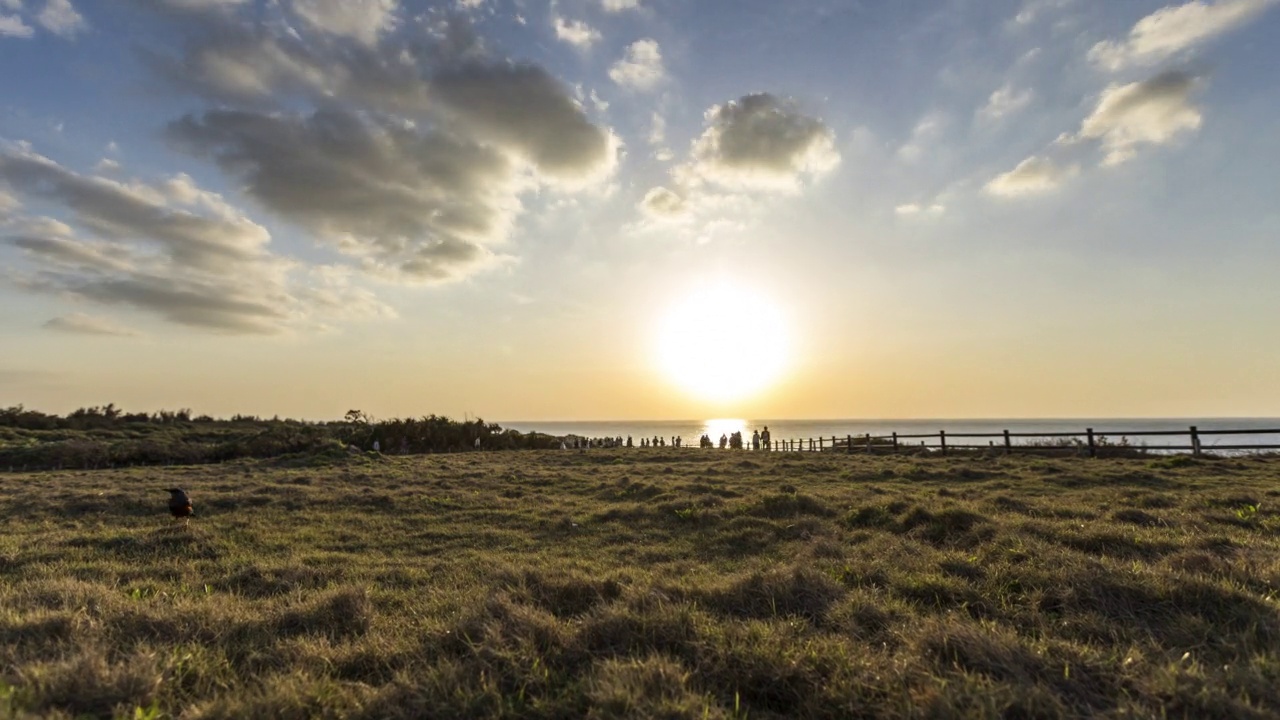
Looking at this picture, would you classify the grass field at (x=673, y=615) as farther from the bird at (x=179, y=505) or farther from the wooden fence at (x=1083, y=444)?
the wooden fence at (x=1083, y=444)

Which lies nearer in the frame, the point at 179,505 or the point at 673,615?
the point at 673,615

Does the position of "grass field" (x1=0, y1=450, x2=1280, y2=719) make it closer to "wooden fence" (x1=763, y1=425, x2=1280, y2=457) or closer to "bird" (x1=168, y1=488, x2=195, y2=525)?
"bird" (x1=168, y1=488, x2=195, y2=525)

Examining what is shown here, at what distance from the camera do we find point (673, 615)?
4.62 m

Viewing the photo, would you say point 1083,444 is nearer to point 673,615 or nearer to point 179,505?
point 673,615

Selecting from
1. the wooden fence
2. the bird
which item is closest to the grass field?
the bird

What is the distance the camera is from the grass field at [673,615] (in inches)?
135

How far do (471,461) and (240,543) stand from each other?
1679 centimetres

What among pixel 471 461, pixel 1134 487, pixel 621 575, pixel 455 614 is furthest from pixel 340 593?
pixel 471 461

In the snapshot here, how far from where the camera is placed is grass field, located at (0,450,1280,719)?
11.3ft

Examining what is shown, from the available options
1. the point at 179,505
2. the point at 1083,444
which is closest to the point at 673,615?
the point at 179,505

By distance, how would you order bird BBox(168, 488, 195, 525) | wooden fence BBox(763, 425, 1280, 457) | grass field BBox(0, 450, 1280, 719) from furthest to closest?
wooden fence BBox(763, 425, 1280, 457), bird BBox(168, 488, 195, 525), grass field BBox(0, 450, 1280, 719)

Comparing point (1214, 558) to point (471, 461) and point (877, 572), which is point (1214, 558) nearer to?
point (877, 572)

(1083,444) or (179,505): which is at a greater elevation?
(1083,444)

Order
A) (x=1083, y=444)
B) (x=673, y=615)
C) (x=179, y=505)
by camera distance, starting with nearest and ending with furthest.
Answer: (x=673, y=615)
(x=179, y=505)
(x=1083, y=444)
